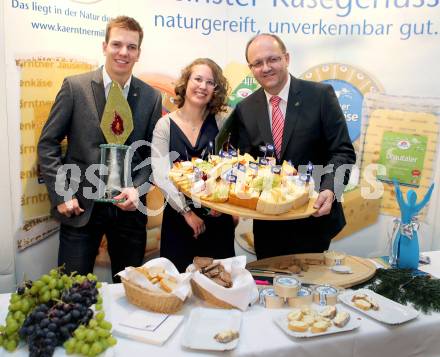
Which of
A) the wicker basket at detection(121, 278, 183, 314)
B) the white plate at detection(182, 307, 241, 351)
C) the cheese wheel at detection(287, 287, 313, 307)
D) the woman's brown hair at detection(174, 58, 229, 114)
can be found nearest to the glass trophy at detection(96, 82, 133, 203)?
the woman's brown hair at detection(174, 58, 229, 114)

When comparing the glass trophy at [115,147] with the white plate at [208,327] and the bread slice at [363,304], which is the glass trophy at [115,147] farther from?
the bread slice at [363,304]

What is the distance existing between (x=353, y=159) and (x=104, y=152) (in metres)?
1.35

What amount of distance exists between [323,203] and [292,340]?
70 cm

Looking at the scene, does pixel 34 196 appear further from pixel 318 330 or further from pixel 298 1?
pixel 298 1

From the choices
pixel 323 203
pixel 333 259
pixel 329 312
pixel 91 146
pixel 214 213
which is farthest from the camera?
pixel 91 146

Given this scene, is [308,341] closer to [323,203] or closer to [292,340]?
[292,340]

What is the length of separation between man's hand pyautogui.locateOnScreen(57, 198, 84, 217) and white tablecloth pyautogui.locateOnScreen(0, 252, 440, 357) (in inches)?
34.8

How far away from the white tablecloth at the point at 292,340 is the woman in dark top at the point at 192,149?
0.87 metres

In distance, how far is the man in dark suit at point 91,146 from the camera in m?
2.52

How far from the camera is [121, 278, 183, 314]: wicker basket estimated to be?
61.7 inches

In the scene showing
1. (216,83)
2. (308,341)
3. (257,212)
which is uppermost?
(216,83)

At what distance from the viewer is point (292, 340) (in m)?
1.48

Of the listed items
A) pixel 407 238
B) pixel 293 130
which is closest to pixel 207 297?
pixel 407 238

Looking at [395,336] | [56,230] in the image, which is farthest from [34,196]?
[395,336]
